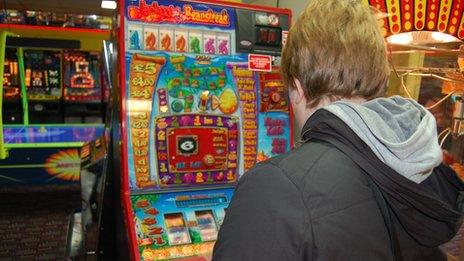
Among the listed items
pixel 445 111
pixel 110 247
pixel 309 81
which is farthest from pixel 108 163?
pixel 445 111

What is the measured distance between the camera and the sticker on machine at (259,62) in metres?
1.92

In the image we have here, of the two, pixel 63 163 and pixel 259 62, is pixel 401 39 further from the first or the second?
pixel 63 163

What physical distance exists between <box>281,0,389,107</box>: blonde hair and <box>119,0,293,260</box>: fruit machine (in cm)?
85

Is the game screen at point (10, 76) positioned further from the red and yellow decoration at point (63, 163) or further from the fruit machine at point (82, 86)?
the red and yellow decoration at point (63, 163)

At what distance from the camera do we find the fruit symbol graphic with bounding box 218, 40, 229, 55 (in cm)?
187

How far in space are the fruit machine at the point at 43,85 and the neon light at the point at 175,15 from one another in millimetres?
4154

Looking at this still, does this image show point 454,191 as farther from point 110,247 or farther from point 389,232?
point 110,247

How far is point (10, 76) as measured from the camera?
5176 millimetres

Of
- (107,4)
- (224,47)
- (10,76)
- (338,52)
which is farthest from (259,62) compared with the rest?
(107,4)

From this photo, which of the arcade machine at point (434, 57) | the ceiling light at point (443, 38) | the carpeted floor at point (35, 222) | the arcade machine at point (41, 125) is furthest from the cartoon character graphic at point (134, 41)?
the arcade machine at point (41, 125)

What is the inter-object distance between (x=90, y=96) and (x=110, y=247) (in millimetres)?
3863

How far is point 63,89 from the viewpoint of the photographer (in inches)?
215

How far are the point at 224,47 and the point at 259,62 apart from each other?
18 cm

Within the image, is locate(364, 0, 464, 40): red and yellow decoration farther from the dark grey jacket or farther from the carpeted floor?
the carpeted floor
